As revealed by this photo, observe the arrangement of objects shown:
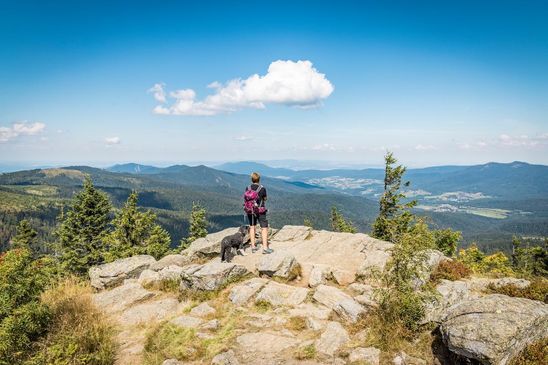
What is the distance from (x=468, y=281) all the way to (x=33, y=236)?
59.3 m

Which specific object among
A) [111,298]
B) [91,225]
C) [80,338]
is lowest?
[91,225]

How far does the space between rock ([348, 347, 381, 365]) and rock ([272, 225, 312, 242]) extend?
44.4 ft

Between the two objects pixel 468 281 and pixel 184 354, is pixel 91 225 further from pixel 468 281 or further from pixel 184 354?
pixel 468 281

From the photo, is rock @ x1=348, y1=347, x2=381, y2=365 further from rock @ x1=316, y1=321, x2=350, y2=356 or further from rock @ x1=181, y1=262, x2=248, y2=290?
rock @ x1=181, y1=262, x2=248, y2=290

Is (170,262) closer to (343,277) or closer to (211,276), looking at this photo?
(211,276)

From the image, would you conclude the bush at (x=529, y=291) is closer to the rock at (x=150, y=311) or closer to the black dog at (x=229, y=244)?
the black dog at (x=229, y=244)

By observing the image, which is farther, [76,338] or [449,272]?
[449,272]

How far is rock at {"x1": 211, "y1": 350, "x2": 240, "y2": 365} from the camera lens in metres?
7.89

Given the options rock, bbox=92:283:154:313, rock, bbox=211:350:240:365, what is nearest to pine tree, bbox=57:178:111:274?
rock, bbox=92:283:154:313

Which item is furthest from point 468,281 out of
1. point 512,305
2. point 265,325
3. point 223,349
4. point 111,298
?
point 111,298

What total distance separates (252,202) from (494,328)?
10.7m

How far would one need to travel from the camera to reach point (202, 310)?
11062 millimetres

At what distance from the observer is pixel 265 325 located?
979 centimetres

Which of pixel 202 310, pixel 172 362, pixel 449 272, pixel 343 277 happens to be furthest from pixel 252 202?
pixel 449 272
